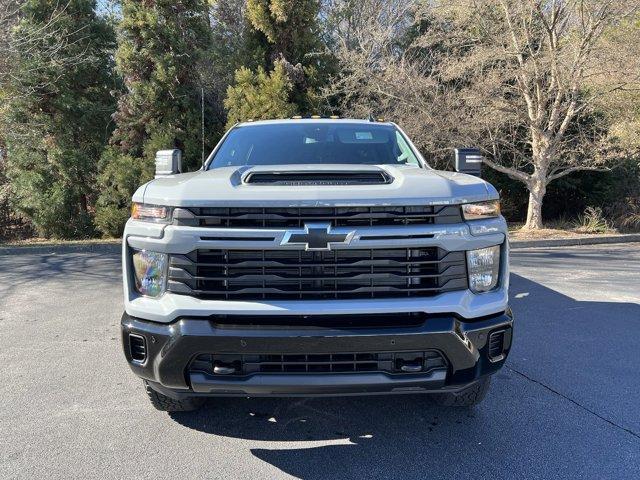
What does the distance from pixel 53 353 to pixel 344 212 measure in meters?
3.48

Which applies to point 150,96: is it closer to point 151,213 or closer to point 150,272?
point 151,213

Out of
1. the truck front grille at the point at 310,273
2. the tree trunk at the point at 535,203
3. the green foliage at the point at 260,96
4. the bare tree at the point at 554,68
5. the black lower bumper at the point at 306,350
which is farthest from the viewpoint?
the tree trunk at the point at 535,203

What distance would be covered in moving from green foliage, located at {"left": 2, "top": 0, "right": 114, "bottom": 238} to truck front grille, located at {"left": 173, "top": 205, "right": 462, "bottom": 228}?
13.3 metres

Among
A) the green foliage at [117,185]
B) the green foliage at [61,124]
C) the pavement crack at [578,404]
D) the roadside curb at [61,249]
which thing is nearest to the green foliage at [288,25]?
the green foliage at [117,185]

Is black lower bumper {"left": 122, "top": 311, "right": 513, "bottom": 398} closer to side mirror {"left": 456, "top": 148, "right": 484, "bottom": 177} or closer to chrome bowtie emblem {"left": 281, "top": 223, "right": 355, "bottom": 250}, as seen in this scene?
chrome bowtie emblem {"left": 281, "top": 223, "right": 355, "bottom": 250}

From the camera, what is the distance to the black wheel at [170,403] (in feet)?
10.5

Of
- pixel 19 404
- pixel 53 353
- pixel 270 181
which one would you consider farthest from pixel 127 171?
pixel 270 181

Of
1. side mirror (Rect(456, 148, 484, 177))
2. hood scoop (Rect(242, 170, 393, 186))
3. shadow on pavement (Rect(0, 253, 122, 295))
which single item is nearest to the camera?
hood scoop (Rect(242, 170, 393, 186))

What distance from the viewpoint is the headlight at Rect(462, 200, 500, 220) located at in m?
2.82

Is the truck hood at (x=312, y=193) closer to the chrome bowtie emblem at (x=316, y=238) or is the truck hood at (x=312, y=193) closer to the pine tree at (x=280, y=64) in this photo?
the chrome bowtie emblem at (x=316, y=238)

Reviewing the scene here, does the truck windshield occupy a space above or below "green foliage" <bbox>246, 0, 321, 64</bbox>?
below

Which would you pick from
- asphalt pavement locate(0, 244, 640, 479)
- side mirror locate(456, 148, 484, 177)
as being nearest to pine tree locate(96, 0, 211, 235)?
asphalt pavement locate(0, 244, 640, 479)

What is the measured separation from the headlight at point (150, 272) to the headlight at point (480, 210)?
168cm

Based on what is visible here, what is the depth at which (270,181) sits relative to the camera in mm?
3021
